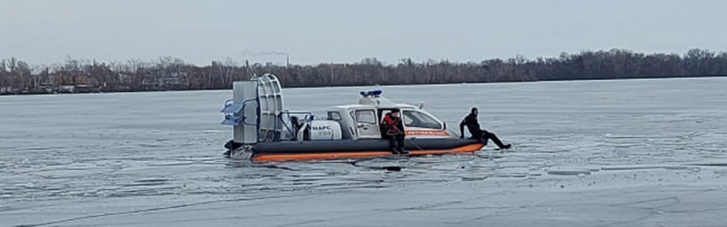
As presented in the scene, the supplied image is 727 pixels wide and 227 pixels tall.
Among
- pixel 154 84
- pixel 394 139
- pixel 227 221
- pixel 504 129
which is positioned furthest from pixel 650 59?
pixel 227 221

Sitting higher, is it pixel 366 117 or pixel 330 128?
pixel 366 117

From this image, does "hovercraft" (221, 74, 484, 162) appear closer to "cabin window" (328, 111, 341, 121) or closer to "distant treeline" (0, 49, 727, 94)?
"cabin window" (328, 111, 341, 121)

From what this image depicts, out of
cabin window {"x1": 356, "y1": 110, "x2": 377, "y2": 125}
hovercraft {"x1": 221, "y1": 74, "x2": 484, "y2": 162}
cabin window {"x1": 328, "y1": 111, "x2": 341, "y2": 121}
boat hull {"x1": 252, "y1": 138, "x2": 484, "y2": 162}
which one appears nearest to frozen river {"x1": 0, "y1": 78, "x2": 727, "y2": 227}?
boat hull {"x1": 252, "y1": 138, "x2": 484, "y2": 162}

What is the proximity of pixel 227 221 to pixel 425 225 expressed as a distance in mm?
2390

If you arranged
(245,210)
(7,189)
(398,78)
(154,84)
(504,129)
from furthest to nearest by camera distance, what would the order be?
(398,78) → (154,84) → (504,129) → (7,189) → (245,210)

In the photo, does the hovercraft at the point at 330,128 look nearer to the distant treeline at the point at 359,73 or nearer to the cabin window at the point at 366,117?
the cabin window at the point at 366,117

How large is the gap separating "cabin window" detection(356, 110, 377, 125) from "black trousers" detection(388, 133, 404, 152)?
0.82 metres

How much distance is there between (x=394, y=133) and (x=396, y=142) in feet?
0.65

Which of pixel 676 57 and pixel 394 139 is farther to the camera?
pixel 676 57

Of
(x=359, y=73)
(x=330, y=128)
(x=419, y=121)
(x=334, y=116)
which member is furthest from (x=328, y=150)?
(x=359, y=73)

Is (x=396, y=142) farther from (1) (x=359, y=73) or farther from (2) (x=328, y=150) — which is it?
(1) (x=359, y=73)

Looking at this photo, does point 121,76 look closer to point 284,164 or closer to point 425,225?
point 284,164

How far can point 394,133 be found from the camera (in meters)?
24.3

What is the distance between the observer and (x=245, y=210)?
14.6 metres
